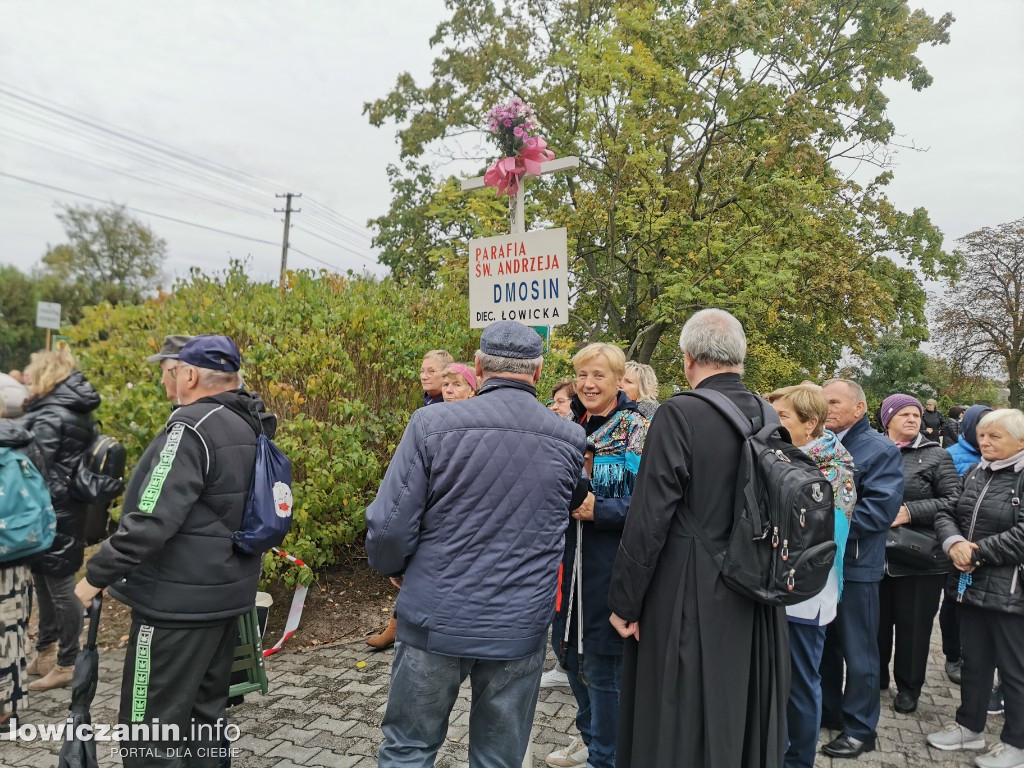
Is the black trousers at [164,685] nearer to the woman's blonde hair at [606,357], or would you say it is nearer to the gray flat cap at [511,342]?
the gray flat cap at [511,342]

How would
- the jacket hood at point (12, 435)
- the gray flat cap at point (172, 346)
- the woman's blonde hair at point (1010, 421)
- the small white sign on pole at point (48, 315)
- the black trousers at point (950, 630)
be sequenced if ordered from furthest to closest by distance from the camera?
the small white sign on pole at point (48, 315)
the black trousers at point (950, 630)
the woman's blonde hair at point (1010, 421)
the jacket hood at point (12, 435)
the gray flat cap at point (172, 346)

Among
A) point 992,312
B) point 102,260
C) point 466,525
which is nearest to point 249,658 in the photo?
point 466,525

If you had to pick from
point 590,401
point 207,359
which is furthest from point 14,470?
point 590,401

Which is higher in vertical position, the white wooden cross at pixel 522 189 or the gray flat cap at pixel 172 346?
the white wooden cross at pixel 522 189

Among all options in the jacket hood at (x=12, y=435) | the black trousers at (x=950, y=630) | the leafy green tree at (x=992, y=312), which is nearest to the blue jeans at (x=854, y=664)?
the black trousers at (x=950, y=630)

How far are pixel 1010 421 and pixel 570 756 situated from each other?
2.89 metres

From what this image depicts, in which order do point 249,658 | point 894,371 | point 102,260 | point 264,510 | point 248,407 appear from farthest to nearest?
point 102,260 → point 894,371 → point 249,658 → point 248,407 → point 264,510

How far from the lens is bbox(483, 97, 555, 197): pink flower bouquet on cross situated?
4.02 metres

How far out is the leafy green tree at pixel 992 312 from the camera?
30.5 meters

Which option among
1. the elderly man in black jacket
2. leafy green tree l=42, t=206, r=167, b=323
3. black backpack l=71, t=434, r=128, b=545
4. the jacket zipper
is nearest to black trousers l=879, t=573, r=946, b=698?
the jacket zipper

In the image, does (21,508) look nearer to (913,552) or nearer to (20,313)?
(913,552)

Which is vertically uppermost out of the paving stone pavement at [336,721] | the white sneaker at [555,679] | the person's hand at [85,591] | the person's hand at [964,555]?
the person's hand at [964,555]

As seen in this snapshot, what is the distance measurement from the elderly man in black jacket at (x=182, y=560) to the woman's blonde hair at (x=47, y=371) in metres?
1.95

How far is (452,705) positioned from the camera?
97.2 inches
